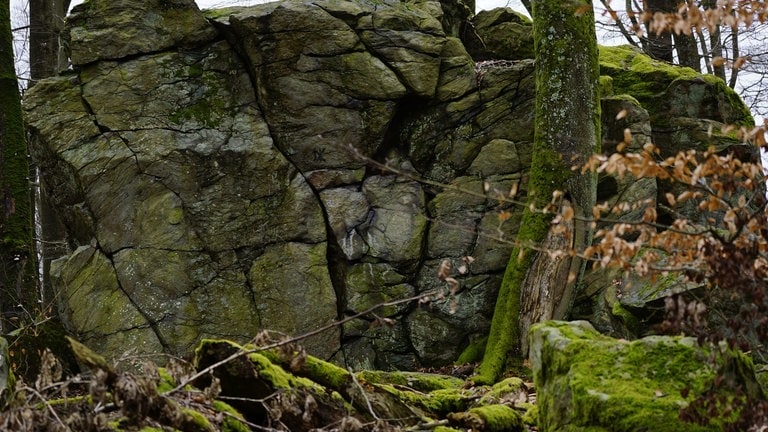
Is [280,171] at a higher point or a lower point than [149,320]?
higher

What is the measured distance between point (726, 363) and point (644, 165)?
4.01 ft

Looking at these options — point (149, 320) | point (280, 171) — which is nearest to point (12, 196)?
point (149, 320)

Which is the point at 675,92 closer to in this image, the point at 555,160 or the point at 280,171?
the point at 555,160

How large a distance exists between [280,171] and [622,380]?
8.24m

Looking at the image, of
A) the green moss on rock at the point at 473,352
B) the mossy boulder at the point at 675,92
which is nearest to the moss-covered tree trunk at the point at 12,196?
the green moss on rock at the point at 473,352

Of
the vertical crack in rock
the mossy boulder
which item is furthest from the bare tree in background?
the vertical crack in rock

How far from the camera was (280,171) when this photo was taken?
12141mm

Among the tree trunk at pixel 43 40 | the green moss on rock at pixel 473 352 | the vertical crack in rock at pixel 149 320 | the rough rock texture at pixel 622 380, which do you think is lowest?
the green moss on rock at pixel 473 352

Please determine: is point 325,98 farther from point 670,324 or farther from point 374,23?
point 670,324

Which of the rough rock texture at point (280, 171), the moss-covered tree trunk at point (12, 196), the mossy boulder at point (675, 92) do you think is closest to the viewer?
the moss-covered tree trunk at point (12, 196)

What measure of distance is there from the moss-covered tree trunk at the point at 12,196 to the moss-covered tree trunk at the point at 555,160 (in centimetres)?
641

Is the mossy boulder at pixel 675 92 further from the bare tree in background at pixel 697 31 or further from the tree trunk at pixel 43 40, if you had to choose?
the tree trunk at pixel 43 40

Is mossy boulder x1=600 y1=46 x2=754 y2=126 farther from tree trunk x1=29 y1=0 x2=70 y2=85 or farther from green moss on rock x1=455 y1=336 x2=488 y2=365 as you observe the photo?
tree trunk x1=29 y1=0 x2=70 y2=85

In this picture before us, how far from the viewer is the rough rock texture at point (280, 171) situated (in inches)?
457
